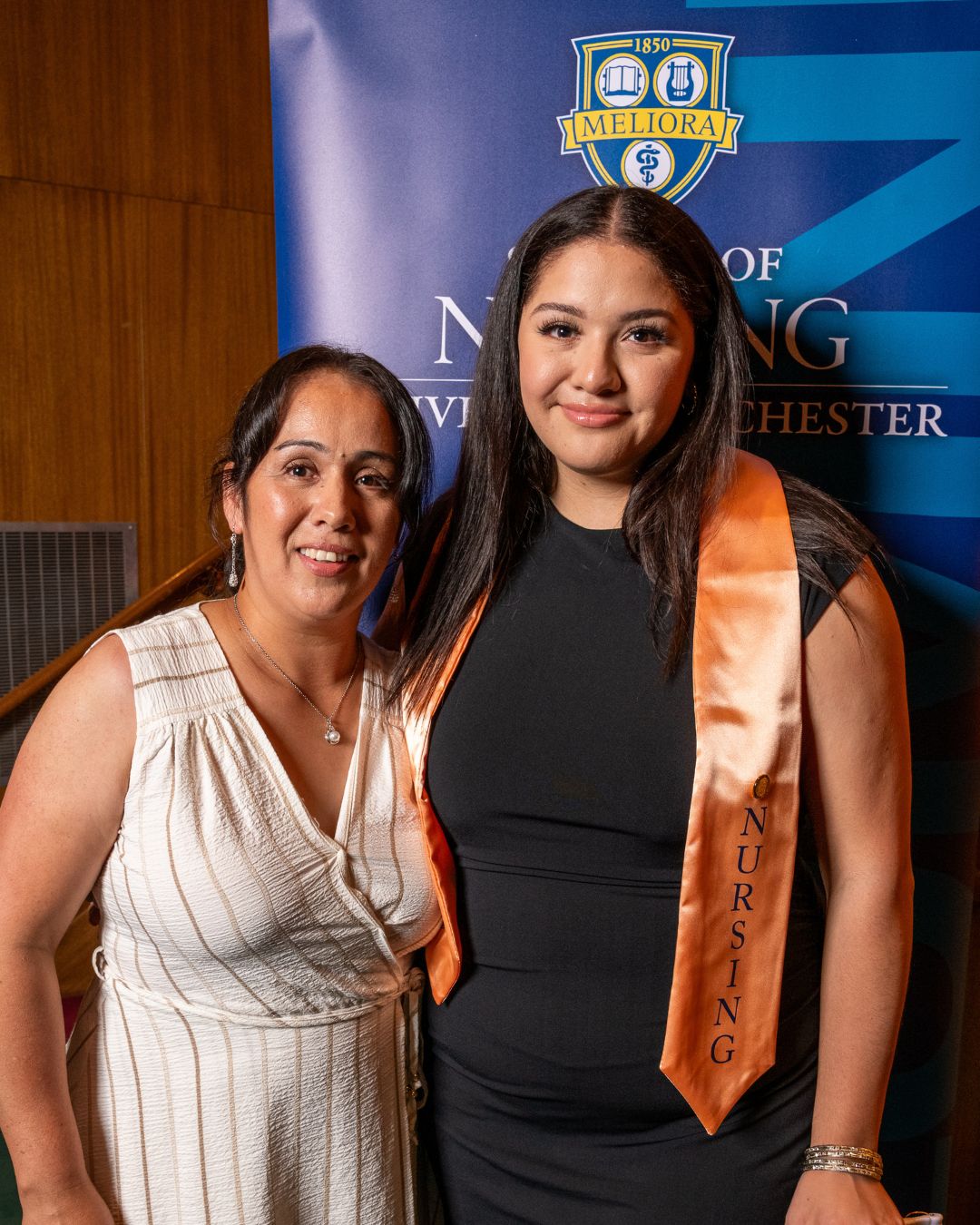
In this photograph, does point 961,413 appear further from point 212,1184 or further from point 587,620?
point 212,1184

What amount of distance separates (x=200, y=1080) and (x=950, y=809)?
4.57 feet

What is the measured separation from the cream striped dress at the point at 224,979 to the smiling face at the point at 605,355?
0.54 metres

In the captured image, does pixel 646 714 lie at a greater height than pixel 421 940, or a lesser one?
greater

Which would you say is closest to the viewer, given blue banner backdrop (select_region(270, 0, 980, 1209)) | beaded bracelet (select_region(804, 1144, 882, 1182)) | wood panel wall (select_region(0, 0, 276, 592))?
beaded bracelet (select_region(804, 1144, 882, 1182))

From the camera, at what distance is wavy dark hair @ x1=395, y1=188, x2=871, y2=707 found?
1.51 m

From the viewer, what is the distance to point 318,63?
215 cm

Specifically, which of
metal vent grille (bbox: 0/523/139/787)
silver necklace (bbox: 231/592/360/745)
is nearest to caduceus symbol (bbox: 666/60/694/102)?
silver necklace (bbox: 231/592/360/745)

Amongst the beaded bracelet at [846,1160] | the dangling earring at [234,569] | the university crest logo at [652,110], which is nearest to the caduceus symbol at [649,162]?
the university crest logo at [652,110]

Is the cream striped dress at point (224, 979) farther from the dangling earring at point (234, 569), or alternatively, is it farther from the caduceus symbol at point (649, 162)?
the caduceus symbol at point (649, 162)

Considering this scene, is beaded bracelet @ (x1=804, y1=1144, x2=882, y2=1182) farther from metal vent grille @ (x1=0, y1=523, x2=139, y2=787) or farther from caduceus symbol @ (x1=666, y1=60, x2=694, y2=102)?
metal vent grille @ (x1=0, y1=523, x2=139, y2=787)

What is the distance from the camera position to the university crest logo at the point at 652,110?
2000mm

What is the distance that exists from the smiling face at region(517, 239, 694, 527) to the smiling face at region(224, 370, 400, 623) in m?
0.23

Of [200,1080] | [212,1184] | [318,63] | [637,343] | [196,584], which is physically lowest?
[212,1184]

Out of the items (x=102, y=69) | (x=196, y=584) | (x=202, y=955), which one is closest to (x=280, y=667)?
(x=202, y=955)
